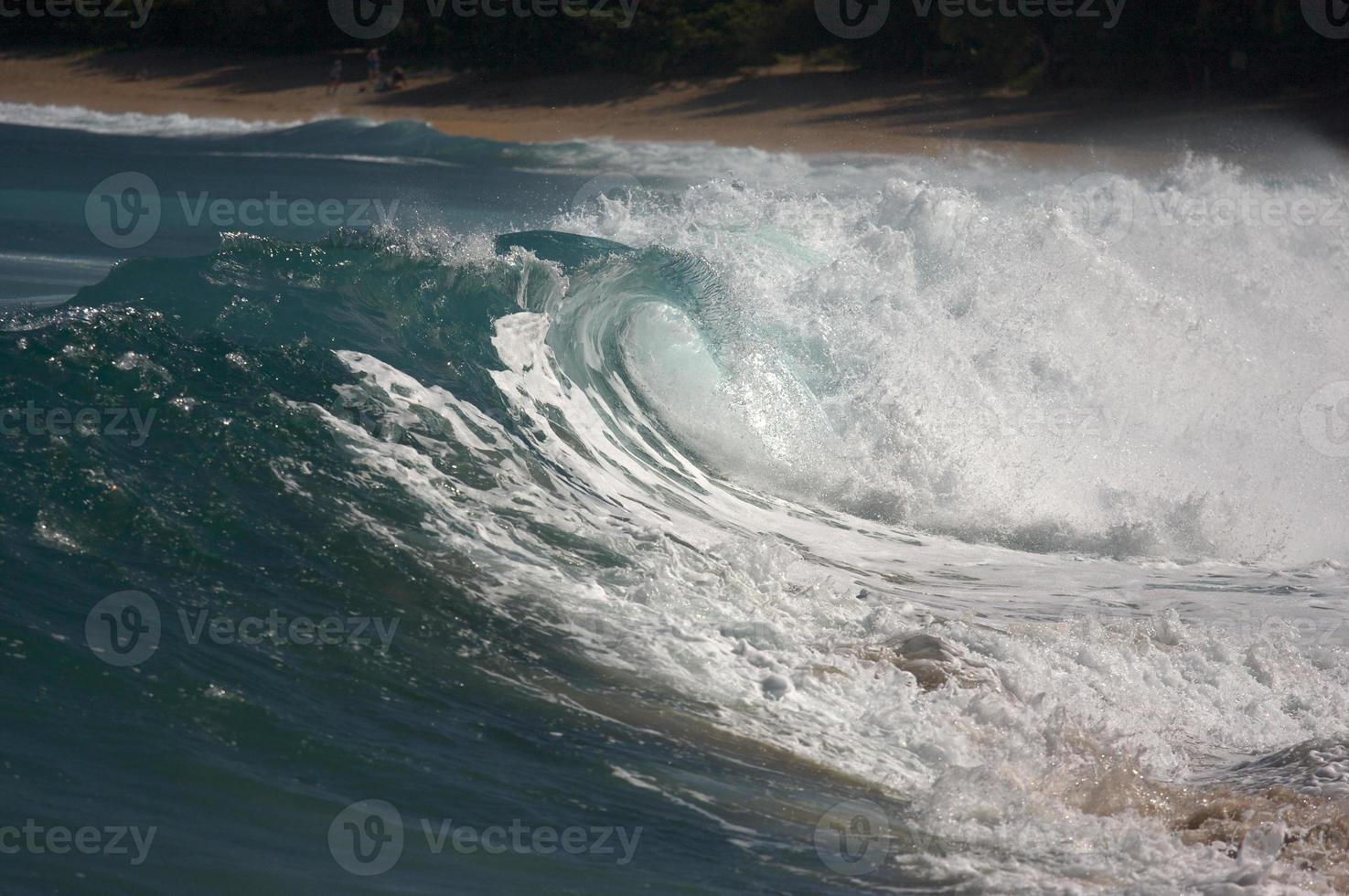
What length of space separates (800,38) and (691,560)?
29.2m

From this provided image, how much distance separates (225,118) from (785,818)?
3438cm

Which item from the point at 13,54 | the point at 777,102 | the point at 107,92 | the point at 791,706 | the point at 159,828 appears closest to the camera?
the point at 159,828

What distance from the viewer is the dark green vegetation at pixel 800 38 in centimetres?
2764

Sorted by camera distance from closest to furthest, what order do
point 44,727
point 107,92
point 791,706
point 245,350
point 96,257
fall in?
1. point 44,727
2. point 791,706
3. point 245,350
4. point 96,257
5. point 107,92

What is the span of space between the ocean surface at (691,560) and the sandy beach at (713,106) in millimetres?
14518

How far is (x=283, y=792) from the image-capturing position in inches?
176

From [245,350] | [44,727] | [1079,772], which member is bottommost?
[1079,772]

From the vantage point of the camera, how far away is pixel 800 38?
33.7m

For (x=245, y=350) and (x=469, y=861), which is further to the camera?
(x=245, y=350)

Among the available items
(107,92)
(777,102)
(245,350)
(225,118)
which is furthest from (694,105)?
(245,350)

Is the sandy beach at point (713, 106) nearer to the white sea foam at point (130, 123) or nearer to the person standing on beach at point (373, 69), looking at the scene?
the person standing on beach at point (373, 69)

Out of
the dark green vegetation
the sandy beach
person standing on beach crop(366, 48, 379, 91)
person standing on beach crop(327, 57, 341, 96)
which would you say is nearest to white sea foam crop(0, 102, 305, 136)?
the sandy beach

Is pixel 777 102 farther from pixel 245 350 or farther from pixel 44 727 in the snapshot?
pixel 44 727

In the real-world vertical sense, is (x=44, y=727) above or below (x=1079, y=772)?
above
